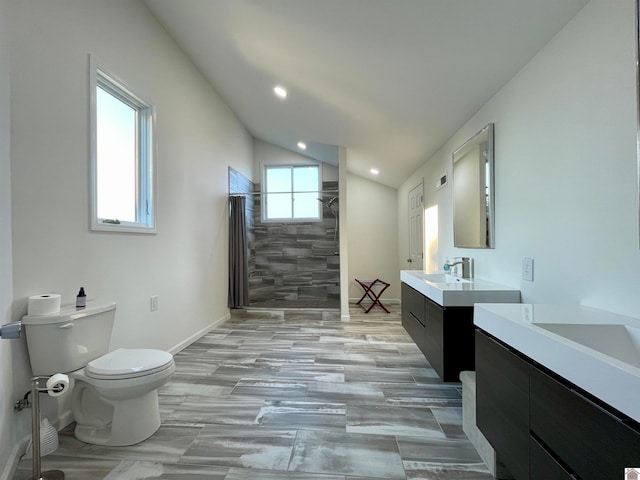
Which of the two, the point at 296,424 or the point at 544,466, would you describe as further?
the point at 296,424

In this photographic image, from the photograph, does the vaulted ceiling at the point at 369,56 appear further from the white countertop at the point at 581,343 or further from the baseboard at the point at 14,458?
the baseboard at the point at 14,458

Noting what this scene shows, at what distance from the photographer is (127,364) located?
5.21 ft

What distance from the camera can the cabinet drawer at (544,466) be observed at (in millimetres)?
815

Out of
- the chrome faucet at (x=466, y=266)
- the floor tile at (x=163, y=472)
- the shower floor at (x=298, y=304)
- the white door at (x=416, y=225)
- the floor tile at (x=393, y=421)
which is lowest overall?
the floor tile at (x=163, y=472)

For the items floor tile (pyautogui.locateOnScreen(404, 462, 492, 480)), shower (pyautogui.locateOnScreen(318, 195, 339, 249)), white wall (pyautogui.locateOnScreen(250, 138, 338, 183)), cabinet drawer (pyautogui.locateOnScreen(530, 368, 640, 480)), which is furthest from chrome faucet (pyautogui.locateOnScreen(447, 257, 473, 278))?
white wall (pyautogui.locateOnScreen(250, 138, 338, 183))

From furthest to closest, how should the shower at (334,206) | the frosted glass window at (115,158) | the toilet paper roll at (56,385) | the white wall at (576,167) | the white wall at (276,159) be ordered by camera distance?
1. the white wall at (276,159)
2. the shower at (334,206)
3. the frosted glass window at (115,158)
4. the toilet paper roll at (56,385)
5. the white wall at (576,167)

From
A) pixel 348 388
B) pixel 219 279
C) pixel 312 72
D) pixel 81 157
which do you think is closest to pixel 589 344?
pixel 348 388

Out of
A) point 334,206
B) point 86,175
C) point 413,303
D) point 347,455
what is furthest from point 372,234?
point 86,175

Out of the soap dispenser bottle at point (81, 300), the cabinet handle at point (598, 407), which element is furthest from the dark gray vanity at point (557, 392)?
the soap dispenser bottle at point (81, 300)

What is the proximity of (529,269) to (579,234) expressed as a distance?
409mm

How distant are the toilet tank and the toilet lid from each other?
0.08 m

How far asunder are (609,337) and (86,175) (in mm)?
2722

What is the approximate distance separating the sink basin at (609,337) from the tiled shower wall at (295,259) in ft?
13.3

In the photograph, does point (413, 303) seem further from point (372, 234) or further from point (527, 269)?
point (372, 234)
